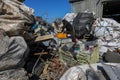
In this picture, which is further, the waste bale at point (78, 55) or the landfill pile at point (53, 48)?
the waste bale at point (78, 55)

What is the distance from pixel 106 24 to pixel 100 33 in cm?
42

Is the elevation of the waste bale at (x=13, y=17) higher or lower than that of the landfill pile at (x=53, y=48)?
higher

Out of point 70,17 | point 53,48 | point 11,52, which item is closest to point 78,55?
point 53,48

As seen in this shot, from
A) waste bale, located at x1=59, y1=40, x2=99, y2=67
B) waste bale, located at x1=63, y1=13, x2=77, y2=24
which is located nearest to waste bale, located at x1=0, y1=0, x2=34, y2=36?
waste bale, located at x1=59, y1=40, x2=99, y2=67

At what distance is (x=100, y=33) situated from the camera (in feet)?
26.8

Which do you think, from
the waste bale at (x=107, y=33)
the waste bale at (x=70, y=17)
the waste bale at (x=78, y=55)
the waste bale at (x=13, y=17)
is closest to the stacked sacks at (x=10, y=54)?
the waste bale at (x=13, y=17)

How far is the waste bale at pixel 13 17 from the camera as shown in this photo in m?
4.61

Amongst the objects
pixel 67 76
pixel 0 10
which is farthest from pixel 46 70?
pixel 0 10

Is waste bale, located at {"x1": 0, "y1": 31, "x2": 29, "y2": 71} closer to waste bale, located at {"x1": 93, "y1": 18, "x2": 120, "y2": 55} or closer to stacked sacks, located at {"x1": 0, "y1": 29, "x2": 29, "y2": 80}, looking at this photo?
stacked sacks, located at {"x1": 0, "y1": 29, "x2": 29, "y2": 80}

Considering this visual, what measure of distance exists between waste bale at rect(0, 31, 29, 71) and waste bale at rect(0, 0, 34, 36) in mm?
179

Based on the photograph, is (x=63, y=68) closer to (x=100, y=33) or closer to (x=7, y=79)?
(x=7, y=79)

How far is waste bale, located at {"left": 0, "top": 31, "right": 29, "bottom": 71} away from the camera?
4250mm

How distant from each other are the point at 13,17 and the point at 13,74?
102cm

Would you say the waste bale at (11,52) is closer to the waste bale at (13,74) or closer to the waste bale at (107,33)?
the waste bale at (13,74)
